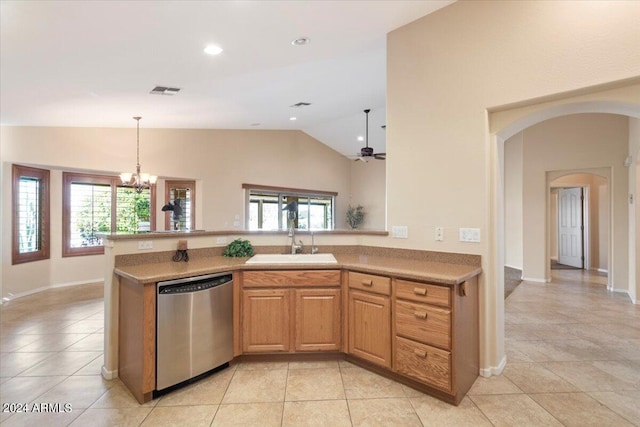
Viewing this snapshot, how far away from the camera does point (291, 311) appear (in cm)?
273

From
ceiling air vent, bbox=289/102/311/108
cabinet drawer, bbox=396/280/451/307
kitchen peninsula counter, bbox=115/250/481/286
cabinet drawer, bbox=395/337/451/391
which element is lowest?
cabinet drawer, bbox=395/337/451/391

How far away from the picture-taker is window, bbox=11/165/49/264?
5.12 meters

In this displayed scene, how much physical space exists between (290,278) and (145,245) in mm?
1273

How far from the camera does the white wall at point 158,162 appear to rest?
16.6 feet

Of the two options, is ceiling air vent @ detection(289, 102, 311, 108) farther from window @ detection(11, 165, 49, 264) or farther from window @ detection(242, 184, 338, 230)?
window @ detection(11, 165, 49, 264)

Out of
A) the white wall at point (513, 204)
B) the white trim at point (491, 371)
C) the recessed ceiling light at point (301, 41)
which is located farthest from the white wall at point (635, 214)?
the recessed ceiling light at point (301, 41)

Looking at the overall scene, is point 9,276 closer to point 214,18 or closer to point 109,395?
point 109,395

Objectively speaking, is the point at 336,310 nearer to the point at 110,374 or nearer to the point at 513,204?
the point at 110,374

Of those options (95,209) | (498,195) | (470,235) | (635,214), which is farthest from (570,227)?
(95,209)

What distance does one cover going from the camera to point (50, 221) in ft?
18.7

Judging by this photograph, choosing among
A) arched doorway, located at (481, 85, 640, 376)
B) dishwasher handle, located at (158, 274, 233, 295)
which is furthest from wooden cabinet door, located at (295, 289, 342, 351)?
arched doorway, located at (481, 85, 640, 376)

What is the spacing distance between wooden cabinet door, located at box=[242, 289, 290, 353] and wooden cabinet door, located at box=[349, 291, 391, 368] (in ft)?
1.86

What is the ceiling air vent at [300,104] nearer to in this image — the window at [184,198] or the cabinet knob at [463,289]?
the window at [184,198]

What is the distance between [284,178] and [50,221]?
15.4 feet
